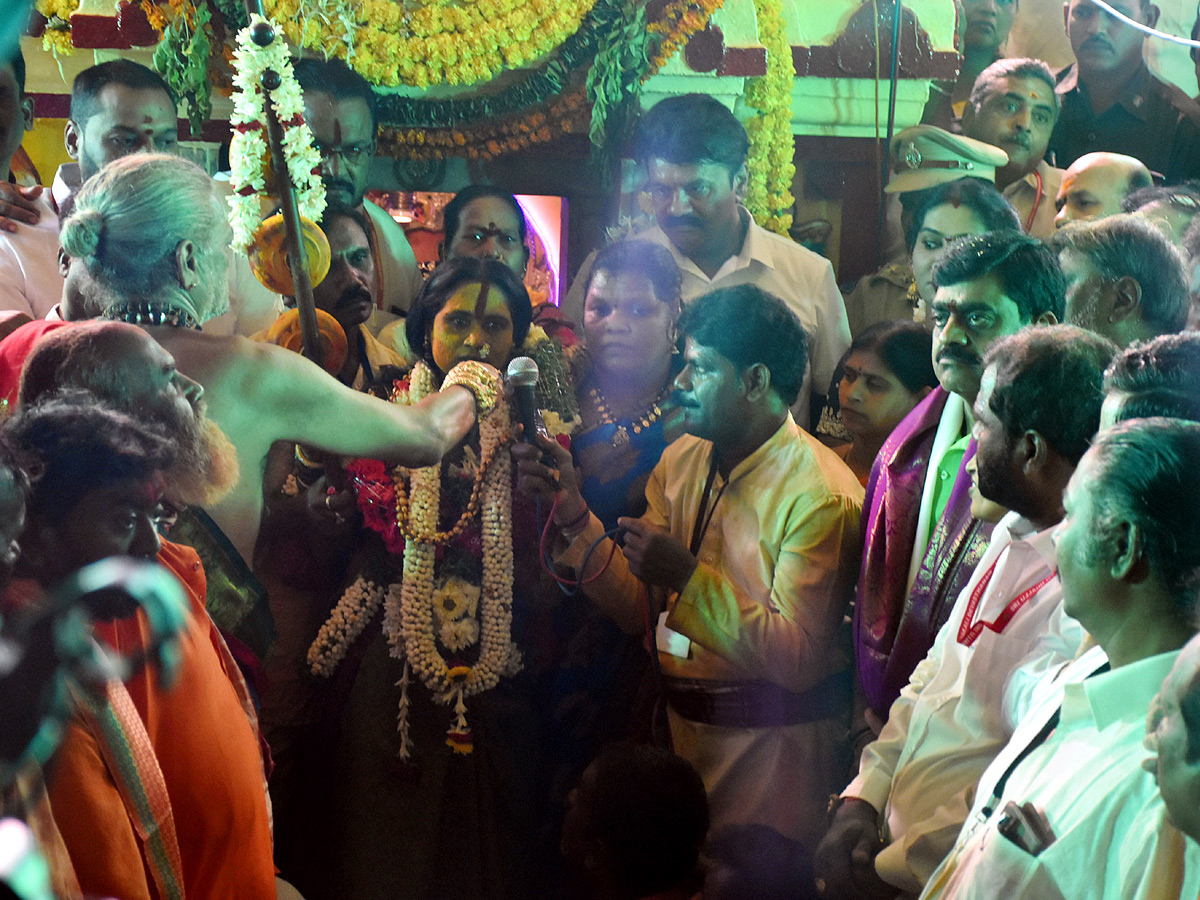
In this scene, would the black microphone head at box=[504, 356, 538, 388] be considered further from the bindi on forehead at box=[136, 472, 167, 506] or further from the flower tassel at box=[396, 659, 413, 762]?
the bindi on forehead at box=[136, 472, 167, 506]

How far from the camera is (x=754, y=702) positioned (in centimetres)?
237

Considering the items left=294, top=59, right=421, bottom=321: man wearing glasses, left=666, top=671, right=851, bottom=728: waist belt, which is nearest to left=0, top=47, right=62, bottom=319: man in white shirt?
left=294, top=59, right=421, bottom=321: man wearing glasses

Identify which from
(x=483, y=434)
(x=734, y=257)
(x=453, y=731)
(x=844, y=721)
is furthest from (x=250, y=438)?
(x=734, y=257)

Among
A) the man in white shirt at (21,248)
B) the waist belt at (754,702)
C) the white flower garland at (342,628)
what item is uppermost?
the man in white shirt at (21,248)

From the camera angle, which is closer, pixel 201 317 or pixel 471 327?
pixel 201 317

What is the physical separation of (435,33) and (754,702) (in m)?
2.31

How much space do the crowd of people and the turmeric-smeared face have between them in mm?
13

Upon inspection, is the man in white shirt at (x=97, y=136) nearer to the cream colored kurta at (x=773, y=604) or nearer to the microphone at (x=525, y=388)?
the microphone at (x=525, y=388)

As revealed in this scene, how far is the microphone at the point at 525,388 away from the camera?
7.25 ft

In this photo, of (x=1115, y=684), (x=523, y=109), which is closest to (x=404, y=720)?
(x=1115, y=684)

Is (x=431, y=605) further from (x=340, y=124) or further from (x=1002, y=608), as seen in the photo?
(x=340, y=124)

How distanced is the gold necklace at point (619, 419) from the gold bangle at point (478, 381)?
1.35 feet

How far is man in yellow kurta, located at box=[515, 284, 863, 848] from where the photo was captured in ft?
7.63

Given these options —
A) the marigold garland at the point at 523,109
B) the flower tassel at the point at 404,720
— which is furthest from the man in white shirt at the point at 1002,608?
the marigold garland at the point at 523,109
